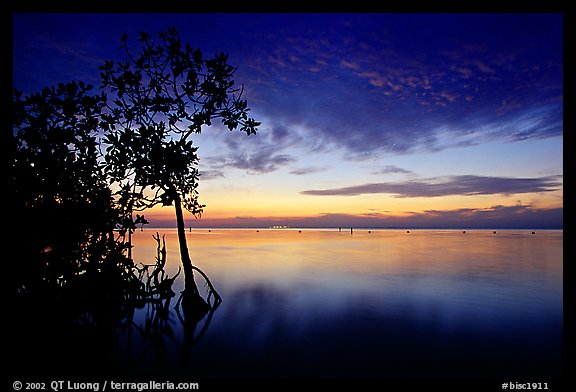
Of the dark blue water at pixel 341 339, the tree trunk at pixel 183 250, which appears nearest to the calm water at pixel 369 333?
the dark blue water at pixel 341 339

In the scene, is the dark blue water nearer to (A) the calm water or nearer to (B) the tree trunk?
(A) the calm water

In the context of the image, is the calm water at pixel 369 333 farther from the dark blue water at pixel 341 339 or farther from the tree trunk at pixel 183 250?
the tree trunk at pixel 183 250

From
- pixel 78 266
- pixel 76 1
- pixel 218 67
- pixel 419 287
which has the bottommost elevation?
pixel 419 287

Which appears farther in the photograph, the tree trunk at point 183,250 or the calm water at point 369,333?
the tree trunk at point 183,250

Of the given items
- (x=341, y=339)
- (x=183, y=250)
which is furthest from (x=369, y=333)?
(x=183, y=250)

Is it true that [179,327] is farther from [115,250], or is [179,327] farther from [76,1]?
[76,1]

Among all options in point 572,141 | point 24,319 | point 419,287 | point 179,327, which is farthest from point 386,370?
point 419,287

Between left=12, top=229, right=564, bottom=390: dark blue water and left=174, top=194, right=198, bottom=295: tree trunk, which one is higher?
left=174, top=194, right=198, bottom=295: tree trunk

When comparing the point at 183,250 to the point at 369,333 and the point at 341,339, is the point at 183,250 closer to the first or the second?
the point at 341,339

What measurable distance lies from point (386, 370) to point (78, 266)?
382 inches

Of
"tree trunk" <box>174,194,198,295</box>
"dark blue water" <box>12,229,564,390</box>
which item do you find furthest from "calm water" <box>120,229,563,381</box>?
"tree trunk" <box>174,194,198,295</box>

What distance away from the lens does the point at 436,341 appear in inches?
481

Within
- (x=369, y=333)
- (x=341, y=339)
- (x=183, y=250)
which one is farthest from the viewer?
(x=369, y=333)

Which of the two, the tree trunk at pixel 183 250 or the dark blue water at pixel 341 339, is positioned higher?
the tree trunk at pixel 183 250
